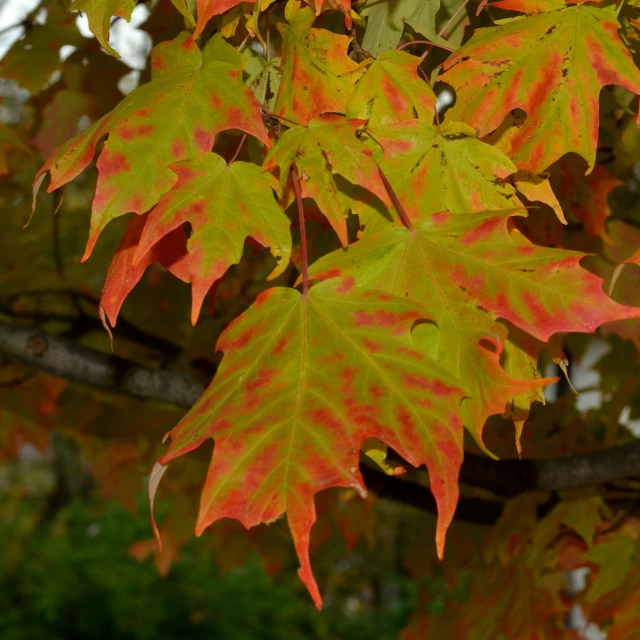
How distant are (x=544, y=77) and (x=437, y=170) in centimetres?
13

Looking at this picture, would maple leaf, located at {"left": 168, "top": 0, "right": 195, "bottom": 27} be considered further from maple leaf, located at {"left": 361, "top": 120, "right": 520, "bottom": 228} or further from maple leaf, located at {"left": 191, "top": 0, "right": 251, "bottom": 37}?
maple leaf, located at {"left": 361, "top": 120, "right": 520, "bottom": 228}

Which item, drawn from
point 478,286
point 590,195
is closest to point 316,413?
point 478,286

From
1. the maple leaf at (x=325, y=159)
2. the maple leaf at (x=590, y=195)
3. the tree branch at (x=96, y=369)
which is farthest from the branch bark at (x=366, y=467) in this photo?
the maple leaf at (x=325, y=159)

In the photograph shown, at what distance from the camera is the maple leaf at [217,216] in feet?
2.40

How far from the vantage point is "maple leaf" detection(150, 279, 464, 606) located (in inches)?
25.8

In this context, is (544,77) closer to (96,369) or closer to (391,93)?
(391,93)

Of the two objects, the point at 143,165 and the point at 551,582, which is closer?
the point at 143,165

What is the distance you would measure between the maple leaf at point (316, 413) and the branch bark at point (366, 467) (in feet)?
2.00

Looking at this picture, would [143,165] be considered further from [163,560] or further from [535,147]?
[163,560]

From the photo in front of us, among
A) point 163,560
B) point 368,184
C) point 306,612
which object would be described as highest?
point 368,184

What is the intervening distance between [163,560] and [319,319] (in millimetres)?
1868

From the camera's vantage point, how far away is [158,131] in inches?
30.8

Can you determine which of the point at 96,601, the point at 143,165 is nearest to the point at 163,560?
the point at 143,165

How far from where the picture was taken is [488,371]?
686 millimetres
